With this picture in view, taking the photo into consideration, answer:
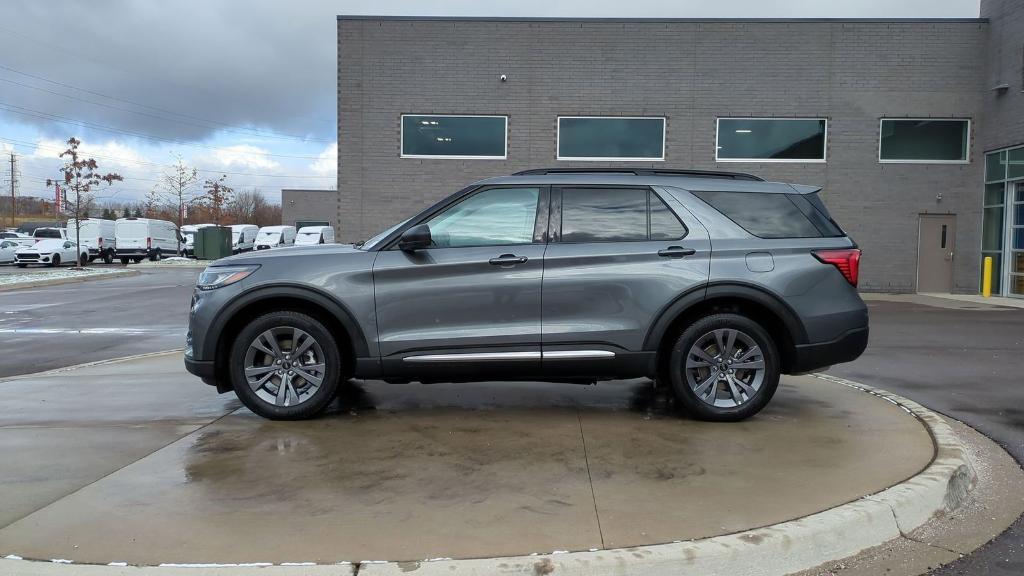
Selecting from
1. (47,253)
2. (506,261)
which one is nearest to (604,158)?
(506,261)

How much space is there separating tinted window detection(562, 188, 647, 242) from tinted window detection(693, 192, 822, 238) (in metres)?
0.50

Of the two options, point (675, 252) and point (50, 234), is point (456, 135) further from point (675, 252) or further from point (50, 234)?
point (50, 234)

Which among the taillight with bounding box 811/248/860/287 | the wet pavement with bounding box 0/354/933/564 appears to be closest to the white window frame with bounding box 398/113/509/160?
the wet pavement with bounding box 0/354/933/564

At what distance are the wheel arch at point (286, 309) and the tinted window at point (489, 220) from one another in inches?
34.5

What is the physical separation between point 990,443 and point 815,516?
2.60 meters

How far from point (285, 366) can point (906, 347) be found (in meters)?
8.51

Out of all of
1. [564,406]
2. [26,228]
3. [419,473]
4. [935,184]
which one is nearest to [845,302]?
[564,406]

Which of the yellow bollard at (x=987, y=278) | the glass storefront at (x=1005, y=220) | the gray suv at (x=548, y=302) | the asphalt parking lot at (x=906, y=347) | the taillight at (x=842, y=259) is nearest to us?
the gray suv at (x=548, y=302)

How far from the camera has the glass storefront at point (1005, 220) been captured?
62.2 ft

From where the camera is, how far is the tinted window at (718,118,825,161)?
2003cm

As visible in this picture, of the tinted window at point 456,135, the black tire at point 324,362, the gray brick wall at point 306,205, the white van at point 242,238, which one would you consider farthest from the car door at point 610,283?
the gray brick wall at point 306,205

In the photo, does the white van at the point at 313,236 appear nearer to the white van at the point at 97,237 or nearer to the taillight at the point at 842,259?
the white van at the point at 97,237

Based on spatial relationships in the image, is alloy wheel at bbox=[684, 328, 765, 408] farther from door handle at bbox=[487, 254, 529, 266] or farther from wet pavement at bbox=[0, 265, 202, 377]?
wet pavement at bbox=[0, 265, 202, 377]

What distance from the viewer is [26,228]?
7012cm
